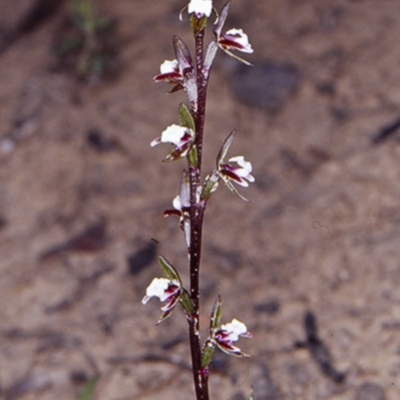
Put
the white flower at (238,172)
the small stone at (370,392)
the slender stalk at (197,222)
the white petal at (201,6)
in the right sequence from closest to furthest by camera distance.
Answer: the white petal at (201,6)
the slender stalk at (197,222)
the white flower at (238,172)
the small stone at (370,392)

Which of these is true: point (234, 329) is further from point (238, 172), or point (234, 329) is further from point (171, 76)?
point (171, 76)

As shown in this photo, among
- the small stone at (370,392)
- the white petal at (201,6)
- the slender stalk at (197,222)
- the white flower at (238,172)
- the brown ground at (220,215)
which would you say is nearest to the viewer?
the white petal at (201,6)

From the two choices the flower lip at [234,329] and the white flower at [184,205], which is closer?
the white flower at [184,205]

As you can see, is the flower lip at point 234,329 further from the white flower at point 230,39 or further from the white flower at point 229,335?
the white flower at point 230,39

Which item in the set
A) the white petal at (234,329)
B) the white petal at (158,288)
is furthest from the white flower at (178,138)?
the white petal at (234,329)

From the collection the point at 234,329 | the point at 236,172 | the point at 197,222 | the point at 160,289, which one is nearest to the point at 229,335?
the point at 234,329

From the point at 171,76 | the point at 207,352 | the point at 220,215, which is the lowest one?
the point at 207,352

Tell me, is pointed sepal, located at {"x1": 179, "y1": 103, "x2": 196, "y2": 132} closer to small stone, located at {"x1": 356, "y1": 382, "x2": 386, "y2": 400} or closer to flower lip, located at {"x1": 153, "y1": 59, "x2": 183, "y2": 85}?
flower lip, located at {"x1": 153, "y1": 59, "x2": 183, "y2": 85}

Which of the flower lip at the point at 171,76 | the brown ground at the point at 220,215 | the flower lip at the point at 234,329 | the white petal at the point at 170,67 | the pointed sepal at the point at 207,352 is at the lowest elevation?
the pointed sepal at the point at 207,352

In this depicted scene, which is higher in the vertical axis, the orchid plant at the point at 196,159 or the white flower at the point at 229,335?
the orchid plant at the point at 196,159
